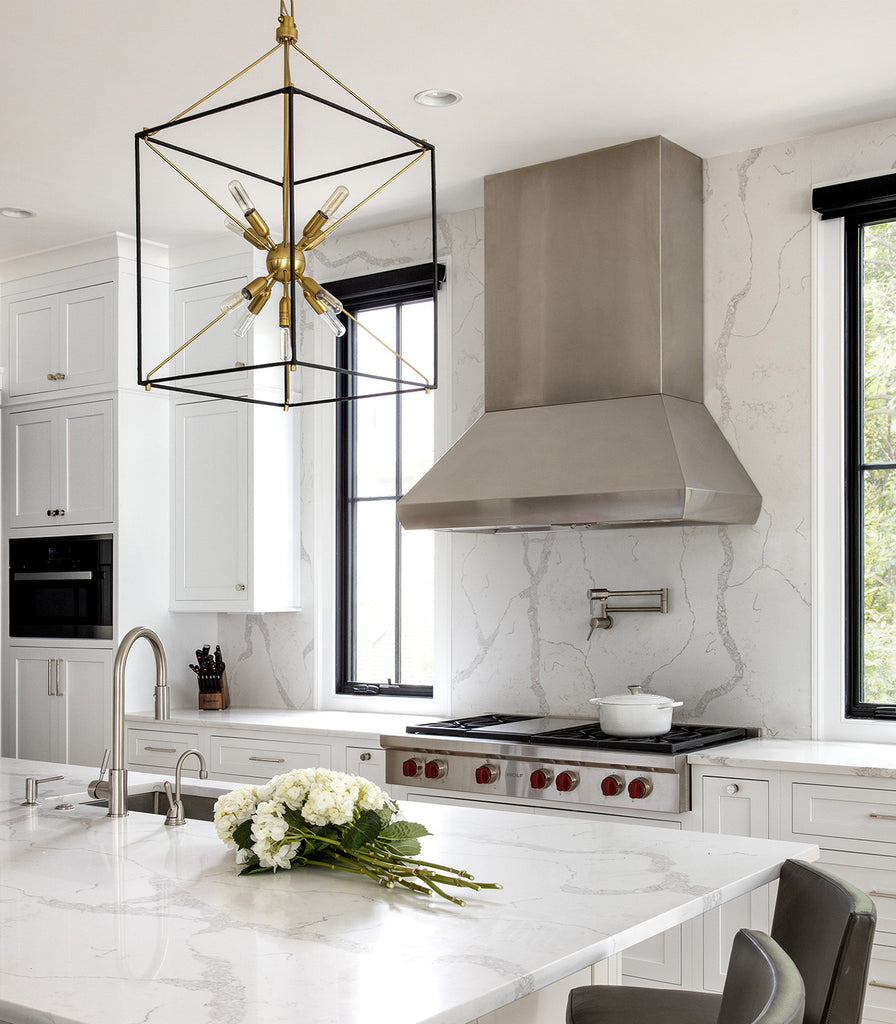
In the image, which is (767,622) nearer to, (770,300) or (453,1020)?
(770,300)

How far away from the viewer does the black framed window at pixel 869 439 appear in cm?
365

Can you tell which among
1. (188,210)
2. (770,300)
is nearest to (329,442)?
(188,210)

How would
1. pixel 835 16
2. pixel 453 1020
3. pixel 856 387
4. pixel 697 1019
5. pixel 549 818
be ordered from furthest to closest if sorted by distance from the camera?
pixel 856 387 < pixel 835 16 < pixel 549 818 < pixel 697 1019 < pixel 453 1020

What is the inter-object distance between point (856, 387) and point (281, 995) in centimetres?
299

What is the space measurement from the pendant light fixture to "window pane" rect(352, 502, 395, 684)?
56 centimetres

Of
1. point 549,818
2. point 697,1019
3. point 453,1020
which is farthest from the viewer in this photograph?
point 549,818

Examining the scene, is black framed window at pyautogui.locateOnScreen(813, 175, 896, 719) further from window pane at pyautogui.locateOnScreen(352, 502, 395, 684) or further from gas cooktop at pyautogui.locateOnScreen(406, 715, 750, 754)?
window pane at pyautogui.locateOnScreen(352, 502, 395, 684)

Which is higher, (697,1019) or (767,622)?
(767,622)

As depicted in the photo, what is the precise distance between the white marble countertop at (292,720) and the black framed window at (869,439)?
1.59 m

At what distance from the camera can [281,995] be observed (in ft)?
4.34

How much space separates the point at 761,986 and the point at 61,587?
427cm

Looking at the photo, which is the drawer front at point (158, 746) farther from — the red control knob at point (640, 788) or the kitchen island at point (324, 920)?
the kitchen island at point (324, 920)

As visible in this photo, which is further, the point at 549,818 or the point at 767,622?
the point at 767,622

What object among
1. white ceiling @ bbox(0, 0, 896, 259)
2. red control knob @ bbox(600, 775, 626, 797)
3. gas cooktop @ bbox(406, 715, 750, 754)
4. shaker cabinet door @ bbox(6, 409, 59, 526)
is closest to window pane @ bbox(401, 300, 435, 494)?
white ceiling @ bbox(0, 0, 896, 259)
